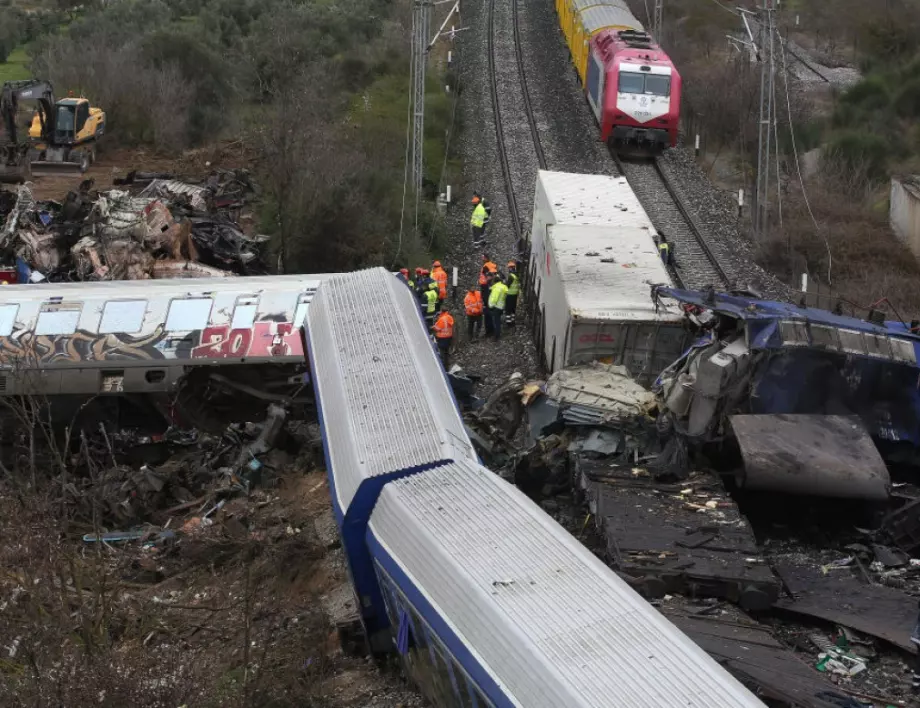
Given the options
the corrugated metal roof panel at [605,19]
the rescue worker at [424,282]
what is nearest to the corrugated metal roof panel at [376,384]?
the rescue worker at [424,282]

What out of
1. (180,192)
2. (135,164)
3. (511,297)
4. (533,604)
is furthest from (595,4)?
(533,604)

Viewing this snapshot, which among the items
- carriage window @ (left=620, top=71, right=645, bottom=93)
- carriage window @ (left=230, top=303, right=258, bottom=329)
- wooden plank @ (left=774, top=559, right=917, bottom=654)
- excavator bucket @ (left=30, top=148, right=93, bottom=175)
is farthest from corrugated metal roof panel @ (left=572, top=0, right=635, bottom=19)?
wooden plank @ (left=774, top=559, right=917, bottom=654)

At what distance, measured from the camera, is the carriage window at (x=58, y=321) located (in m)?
16.4

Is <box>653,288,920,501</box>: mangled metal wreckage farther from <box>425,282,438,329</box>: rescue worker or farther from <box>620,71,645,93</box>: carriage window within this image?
<box>620,71,645,93</box>: carriage window

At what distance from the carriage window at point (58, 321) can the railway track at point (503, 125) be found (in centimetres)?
983

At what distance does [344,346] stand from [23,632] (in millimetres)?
4219

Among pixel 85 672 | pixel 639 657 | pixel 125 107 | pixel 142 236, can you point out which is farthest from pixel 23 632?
pixel 125 107

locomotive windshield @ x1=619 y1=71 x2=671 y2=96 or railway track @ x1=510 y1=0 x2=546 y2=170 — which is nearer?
locomotive windshield @ x1=619 y1=71 x2=671 y2=96

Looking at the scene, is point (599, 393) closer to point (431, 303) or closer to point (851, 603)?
point (851, 603)

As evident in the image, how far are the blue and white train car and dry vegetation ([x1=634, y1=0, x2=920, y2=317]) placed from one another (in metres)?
13.7

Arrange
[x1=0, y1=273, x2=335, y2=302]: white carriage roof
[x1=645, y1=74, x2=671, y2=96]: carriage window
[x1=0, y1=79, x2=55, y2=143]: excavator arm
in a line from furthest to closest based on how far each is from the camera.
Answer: [x1=0, y1=79, x2=55, y2=143]: excavator arm < [x1=645, y1=74, x2=671, y2=96]: carriage window < [x1=0, y1=273, x2=335, y2=302]: white carriage roof

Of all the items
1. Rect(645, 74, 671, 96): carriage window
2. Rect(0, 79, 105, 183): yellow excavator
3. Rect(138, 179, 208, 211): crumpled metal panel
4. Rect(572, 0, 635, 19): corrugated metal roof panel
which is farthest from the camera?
Rect(572, 0, 635, 19): corrugated metal roof panel

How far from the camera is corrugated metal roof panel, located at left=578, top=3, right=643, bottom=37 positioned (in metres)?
31.7

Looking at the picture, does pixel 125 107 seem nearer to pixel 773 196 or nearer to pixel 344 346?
pixel 773 196
